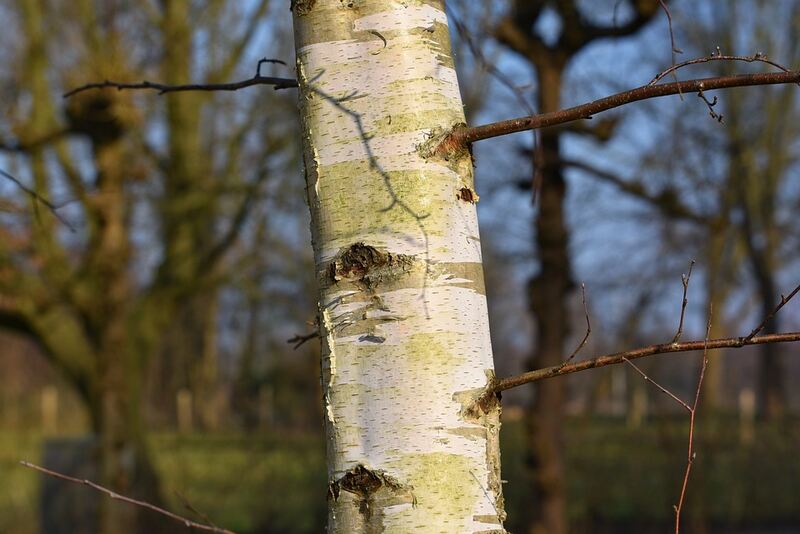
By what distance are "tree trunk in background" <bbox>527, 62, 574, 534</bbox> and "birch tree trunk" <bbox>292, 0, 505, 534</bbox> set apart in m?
4.80

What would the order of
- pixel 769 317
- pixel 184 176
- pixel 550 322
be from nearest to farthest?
pixel 769 317, pixel 550 322, pixel 184 176

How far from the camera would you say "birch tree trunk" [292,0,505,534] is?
1.24 metres

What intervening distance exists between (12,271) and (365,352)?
7537 mm

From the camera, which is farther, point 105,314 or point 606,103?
point 105,314

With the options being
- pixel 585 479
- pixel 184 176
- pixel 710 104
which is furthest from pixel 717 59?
pixel 585 479

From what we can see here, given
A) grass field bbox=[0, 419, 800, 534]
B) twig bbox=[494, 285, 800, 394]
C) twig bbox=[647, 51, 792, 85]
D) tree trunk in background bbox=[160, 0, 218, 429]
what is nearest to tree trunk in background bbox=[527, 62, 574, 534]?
grass field bbox=[0, 419, 800, 534]

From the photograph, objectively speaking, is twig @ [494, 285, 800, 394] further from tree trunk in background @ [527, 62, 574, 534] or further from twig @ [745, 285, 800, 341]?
tree trunk in background @ [527, 62, 574, 534]

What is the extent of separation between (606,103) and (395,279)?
1.30 feet

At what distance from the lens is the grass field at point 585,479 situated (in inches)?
362

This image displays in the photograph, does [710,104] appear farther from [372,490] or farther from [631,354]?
[372,490]

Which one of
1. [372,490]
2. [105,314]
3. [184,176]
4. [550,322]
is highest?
[184,176]

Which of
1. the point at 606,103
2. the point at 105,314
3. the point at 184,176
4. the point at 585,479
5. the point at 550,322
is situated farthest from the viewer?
the point at 585,479

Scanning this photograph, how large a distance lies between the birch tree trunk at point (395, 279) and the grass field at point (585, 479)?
25.4 ft

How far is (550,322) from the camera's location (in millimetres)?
6270
